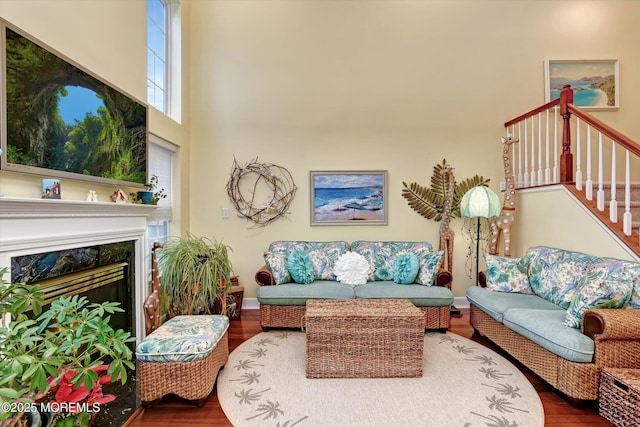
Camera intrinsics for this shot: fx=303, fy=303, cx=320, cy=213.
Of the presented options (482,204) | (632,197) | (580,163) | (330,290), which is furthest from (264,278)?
(632,197)

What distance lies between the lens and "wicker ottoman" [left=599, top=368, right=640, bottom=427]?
1.68 meters

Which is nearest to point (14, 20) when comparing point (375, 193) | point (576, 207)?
point (375, 193)

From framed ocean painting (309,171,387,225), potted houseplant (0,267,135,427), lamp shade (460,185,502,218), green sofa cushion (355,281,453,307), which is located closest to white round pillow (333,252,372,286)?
green sofa cushion (355,281,453,307)

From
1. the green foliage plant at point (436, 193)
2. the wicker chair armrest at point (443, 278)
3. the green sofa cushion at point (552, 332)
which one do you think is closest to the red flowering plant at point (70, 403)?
the green sofa cushion at point (552, 332)

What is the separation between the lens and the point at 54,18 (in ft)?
6.32

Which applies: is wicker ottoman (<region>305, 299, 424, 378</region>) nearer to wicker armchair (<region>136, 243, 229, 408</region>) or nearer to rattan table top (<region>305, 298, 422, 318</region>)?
rattan table top (<region>305, 298, 422, 318</region>)

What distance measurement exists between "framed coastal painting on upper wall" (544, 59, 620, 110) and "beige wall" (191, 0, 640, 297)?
115mm

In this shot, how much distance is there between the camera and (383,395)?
2068 millimetres

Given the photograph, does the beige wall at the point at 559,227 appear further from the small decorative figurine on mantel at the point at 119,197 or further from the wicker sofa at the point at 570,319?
the small decorative figurine on mantel at the point at 119,197

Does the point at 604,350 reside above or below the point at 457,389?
above

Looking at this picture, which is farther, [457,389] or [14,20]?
[457,389]

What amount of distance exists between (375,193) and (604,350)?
8.60 ft

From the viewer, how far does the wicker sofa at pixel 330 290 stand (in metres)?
3.08

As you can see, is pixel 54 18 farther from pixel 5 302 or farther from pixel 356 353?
pixel 356 353
